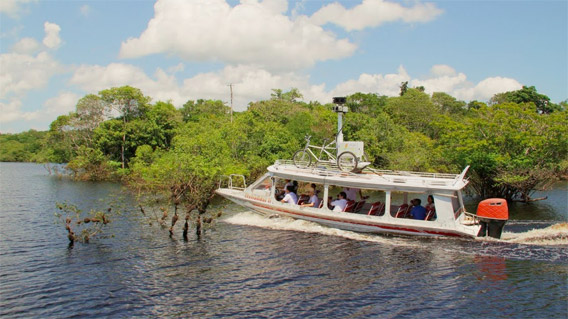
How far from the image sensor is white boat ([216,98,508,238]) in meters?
17.0

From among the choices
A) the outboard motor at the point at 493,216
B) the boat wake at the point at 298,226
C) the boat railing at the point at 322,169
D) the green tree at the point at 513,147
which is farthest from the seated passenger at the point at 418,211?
the green tree at the point at 513,147

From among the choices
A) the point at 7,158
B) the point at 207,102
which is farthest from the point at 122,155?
the point at 7,158

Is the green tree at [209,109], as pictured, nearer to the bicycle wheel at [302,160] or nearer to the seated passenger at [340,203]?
the bicycle wheel at [302,160]

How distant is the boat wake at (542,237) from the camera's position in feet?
54.6

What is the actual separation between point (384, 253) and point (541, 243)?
6345 millimetres

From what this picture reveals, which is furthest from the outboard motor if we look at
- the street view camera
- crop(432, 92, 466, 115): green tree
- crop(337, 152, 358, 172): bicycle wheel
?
crop(432, 92, 466, 115): green tree

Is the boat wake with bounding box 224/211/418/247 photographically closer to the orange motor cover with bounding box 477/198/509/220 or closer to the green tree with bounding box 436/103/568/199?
the orange motor cover with bounding box 477/198/509/220

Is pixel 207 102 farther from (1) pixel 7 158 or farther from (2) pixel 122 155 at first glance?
(1) pixel 7 158

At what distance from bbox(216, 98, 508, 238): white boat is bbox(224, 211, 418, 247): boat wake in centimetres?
29

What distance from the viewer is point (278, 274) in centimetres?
1364

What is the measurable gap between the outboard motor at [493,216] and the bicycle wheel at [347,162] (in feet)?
18.3

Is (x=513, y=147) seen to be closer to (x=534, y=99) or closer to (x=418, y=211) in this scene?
(x=418, y=211)

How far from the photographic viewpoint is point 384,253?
52.0 feet

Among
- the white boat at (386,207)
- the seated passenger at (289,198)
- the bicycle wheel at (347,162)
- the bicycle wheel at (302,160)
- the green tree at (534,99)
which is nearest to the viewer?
the white boat at (386,207)
